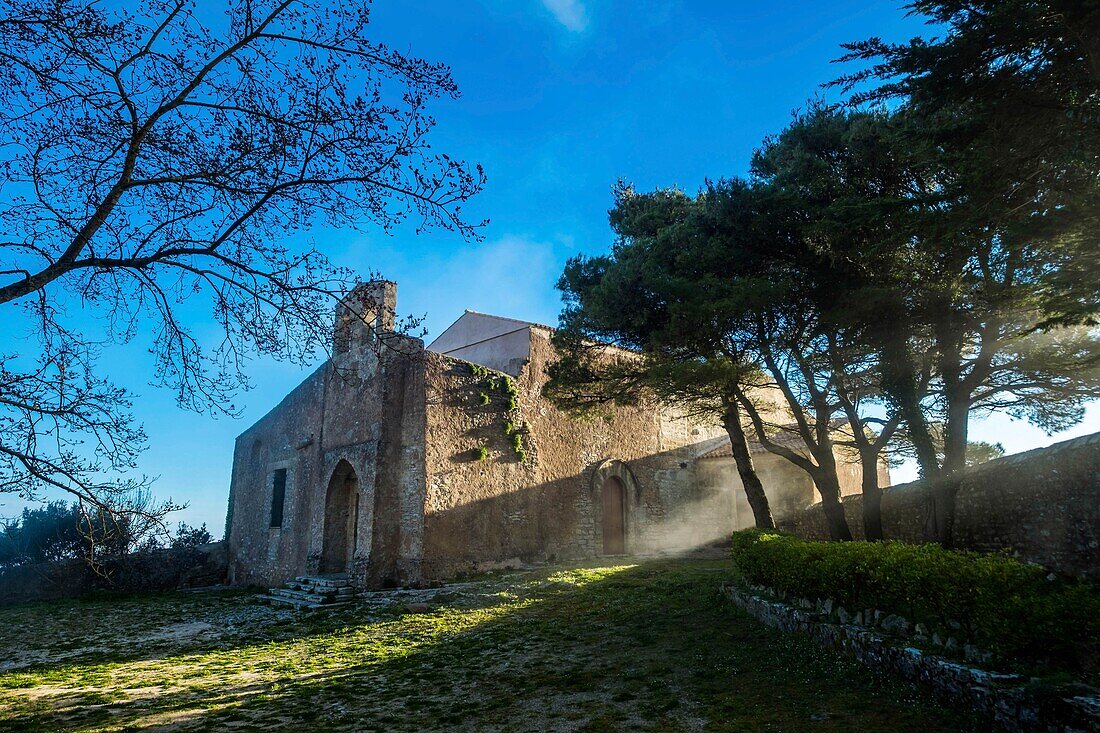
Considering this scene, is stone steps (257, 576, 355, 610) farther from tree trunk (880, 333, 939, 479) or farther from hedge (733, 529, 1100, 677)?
tree trunk (880, 333, 939, 479)

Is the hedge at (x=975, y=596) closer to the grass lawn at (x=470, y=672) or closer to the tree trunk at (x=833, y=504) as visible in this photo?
Result: the grass lawn at (x=470, y=672)

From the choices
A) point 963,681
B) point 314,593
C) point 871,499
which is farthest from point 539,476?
point 963,681

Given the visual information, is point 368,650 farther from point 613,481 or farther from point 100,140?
point 613,481

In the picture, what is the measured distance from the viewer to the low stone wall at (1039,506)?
8.20 metres

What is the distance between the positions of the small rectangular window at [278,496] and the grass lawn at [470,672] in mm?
6857

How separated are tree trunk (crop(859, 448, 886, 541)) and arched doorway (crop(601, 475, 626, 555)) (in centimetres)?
934

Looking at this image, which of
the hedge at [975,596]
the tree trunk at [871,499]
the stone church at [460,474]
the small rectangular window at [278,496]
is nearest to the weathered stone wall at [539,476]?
the stone church at [460,474]

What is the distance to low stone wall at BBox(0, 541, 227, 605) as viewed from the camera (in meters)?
17.1

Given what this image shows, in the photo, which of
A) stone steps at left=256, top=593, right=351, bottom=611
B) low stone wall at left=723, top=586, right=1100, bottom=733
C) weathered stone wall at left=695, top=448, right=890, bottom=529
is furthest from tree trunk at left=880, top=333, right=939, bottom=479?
stone steps at left=256, top=593, right=351, bottom=611

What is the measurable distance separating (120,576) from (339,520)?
6.96 meters

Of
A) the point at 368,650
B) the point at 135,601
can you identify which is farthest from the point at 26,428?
the point at 135,601

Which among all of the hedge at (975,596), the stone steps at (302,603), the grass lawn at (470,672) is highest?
the hedge at (975,596)

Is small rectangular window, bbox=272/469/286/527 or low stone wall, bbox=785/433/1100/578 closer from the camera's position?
low stone wall, bbox=785/433/1100/578

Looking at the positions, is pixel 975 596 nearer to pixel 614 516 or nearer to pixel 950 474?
pixel 950 474
